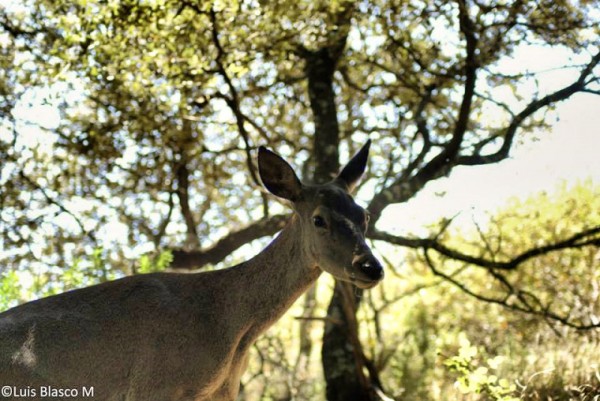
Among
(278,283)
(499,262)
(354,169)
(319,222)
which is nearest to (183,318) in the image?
(278,283)

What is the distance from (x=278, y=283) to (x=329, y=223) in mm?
524

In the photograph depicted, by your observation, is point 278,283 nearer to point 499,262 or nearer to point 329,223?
point 329,223

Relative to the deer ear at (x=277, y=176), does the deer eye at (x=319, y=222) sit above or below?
below

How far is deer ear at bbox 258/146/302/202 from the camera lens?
478cm

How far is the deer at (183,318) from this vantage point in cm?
432

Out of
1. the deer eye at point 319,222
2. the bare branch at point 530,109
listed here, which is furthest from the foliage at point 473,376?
the bare branch at point 530,109

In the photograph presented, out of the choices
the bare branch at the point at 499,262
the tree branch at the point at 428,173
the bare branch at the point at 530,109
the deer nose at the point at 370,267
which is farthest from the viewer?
the bare branch at the point at 499,262

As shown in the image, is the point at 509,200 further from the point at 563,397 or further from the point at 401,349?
the point at 563,397

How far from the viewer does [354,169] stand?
5.30 metres

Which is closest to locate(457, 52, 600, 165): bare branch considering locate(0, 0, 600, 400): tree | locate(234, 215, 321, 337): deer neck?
locate(0, 0, 600, 400): tree

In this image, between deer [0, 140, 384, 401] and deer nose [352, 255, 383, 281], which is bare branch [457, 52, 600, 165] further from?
deer nose [352, 255, 383, 281]

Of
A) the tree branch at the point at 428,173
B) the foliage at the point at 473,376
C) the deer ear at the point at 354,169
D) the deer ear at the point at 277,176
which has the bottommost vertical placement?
the foliage at the point at 473,376

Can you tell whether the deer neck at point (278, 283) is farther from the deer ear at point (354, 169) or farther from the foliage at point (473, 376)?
the foliage at point (473, 376)

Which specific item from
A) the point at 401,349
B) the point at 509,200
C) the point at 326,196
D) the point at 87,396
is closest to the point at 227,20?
the point at 326,196
